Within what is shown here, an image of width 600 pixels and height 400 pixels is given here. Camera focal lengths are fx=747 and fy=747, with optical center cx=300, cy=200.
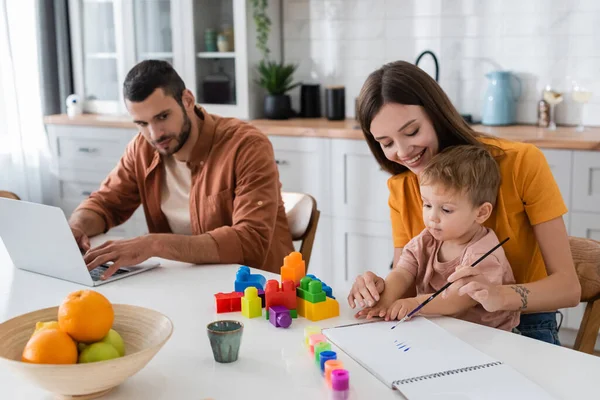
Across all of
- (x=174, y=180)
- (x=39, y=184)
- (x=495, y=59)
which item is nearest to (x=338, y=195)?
(x=495, y=59)

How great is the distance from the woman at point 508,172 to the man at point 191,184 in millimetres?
518

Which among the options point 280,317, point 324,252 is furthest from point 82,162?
point 280,317

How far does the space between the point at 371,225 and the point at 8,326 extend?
8.30 ft

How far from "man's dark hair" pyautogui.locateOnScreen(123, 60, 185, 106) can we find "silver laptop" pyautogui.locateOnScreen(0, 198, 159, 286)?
57cm

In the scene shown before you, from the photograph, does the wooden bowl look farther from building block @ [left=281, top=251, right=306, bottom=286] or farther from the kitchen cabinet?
the kitchen cabinet

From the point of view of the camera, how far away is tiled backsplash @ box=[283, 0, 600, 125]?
362 cm

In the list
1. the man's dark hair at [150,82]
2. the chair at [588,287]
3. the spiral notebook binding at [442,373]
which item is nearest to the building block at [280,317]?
the spiral notebook binding at [442,373]

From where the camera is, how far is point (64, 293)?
1.83 metres

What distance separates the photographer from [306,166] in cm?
377

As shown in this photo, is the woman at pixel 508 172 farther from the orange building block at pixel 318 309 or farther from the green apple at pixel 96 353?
the green apple at pixel 96 353

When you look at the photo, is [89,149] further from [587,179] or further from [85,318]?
[85,318]

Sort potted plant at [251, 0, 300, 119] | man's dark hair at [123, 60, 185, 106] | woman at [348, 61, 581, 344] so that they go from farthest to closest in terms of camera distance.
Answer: potted plant at [251, 0, 300, 119], man's dark hair at [123, 60, 185, 106], woman at [348, 61, 581, 344]

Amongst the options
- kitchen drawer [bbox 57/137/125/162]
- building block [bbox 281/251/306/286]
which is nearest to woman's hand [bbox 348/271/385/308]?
building block [bbox 281/251/306/286]

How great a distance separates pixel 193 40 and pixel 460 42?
147cm
